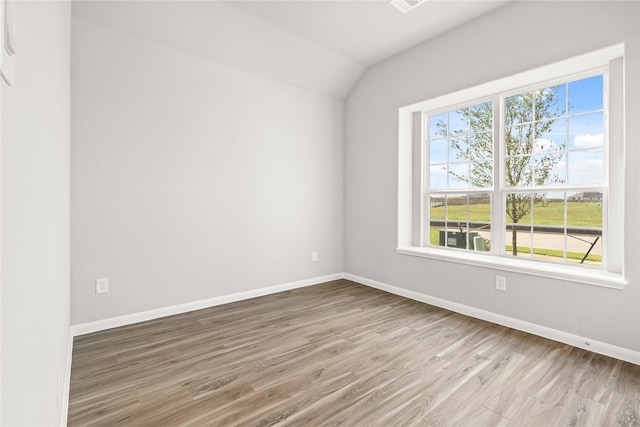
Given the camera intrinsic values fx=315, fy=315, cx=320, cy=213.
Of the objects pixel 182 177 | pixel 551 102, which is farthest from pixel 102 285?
pixel 551 102

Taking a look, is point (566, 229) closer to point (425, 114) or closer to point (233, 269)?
point (425, 114)

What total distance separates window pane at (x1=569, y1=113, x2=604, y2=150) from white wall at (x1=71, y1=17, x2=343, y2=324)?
109 inches

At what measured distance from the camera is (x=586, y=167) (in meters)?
2.77

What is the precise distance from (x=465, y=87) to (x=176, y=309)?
3751 millimetres

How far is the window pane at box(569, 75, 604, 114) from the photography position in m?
2.72

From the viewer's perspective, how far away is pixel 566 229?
2.87 meters

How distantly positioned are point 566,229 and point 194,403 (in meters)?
3.29

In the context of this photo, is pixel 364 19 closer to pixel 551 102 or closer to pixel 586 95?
pixel 551 102

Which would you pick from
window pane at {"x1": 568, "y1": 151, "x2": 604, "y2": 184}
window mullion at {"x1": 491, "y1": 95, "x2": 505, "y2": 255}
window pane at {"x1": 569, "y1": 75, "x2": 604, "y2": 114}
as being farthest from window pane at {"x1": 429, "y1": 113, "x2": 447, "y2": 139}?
window pane at {"x1": 568, "y1": 151, "x2": 604, "y2": 184}

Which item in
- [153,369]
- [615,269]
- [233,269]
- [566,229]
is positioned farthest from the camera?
[233,269]

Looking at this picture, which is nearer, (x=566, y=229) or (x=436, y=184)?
(x=566, y=229)

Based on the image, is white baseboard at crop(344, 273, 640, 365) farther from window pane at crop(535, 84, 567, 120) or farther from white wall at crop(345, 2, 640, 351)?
window pane at crop(535, 84, 567, 120)

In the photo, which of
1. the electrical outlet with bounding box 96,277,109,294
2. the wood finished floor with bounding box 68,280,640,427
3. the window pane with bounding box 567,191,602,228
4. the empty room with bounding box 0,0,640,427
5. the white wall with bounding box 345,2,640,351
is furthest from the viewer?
the electrical outlet with bounding box 96,277,109,294

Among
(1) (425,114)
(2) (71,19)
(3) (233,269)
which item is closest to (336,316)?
(3) (233,269)
